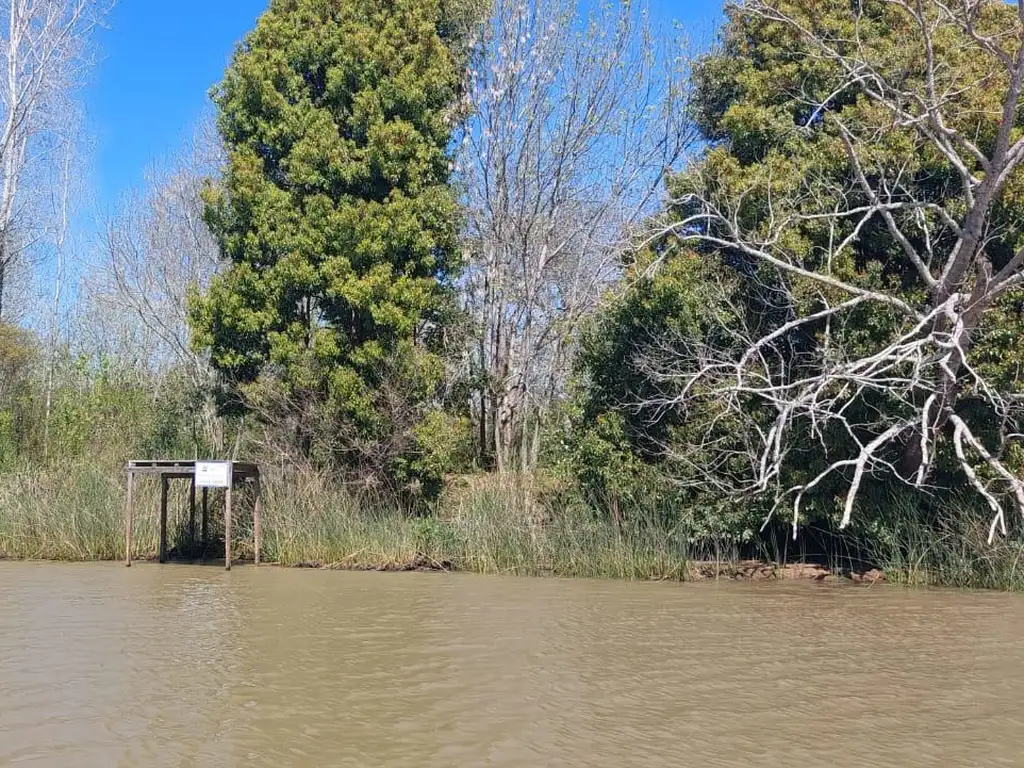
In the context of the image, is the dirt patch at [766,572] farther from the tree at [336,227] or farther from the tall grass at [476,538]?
the tree at [336,227]

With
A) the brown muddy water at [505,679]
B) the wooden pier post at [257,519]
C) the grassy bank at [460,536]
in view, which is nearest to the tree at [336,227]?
the grassy bank at [460,536]

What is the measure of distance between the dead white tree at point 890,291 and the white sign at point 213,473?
561cm

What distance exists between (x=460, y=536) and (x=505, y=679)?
20.5 feet

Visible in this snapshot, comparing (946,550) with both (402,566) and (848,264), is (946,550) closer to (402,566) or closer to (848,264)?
(848,264)

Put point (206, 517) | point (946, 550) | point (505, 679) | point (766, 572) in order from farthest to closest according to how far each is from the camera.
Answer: point (206, 517) < point (766, 572) < point (946, 550) < point (505, 679)

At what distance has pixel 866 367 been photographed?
10805mm

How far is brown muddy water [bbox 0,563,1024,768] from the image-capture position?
4668mm

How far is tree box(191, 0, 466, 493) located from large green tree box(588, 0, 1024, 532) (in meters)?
3.59

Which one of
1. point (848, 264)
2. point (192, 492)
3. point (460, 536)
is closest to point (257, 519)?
point (192, 492)

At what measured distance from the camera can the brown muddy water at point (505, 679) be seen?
467cm

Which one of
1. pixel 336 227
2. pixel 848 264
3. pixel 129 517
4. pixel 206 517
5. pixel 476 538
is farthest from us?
pixel 336 227

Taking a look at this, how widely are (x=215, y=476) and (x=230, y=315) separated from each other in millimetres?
3458

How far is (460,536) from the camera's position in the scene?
40.3ft

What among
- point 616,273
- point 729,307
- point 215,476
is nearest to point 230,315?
point 215,476
